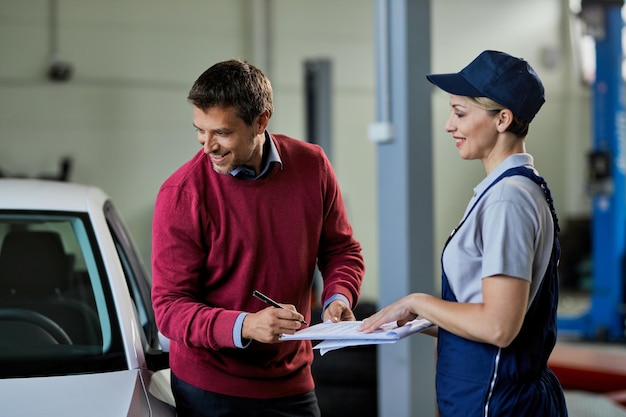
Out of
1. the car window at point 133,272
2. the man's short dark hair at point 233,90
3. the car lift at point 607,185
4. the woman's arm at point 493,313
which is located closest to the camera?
the woman's arm at point 493,313

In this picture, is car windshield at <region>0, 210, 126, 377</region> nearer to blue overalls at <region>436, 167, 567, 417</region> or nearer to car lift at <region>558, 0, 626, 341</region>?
blue overalls at <region>436, 167, 567, 417</region>

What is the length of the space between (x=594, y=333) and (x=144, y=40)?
6.03 m

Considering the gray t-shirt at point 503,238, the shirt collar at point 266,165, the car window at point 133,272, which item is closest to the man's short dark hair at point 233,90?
the shirt collar at point 266,165

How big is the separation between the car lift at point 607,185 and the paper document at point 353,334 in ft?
22.6

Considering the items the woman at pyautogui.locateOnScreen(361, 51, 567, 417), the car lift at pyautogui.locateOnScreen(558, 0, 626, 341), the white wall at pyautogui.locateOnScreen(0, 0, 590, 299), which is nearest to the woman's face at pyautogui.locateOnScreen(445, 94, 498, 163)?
the woman at pyautogui.locateOnScreen(361, 51, 567, 417)

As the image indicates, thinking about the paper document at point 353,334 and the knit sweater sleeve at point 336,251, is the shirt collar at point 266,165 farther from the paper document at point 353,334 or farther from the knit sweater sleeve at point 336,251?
the paper document at point 353,334

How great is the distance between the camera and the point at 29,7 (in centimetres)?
955

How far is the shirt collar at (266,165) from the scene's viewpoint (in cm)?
204

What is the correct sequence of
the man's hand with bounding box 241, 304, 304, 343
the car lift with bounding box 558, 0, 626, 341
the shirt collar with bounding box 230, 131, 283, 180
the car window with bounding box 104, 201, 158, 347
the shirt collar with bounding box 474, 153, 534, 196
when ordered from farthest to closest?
the car lift with bounding box 558, 0, 626, 341 → the car window with bounding box 104, 201, 158, 347 → the shirt collar with bounding box 230, 131, 283, 180 → the man's hand with bounding box 241, 304, 304, 343 → the shirt collar with bounding box 474, 153, 534, 196

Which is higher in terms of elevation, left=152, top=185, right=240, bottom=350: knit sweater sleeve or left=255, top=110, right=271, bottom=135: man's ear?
left=255, top=110, right=271, bottom=135: man's ear

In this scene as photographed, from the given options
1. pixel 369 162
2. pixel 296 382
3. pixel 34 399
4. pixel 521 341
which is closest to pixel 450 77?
pixel 521 341

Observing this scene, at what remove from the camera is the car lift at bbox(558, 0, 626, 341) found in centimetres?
819

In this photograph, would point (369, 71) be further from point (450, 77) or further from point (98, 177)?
point (450, 77)

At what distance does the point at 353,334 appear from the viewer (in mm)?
1737
